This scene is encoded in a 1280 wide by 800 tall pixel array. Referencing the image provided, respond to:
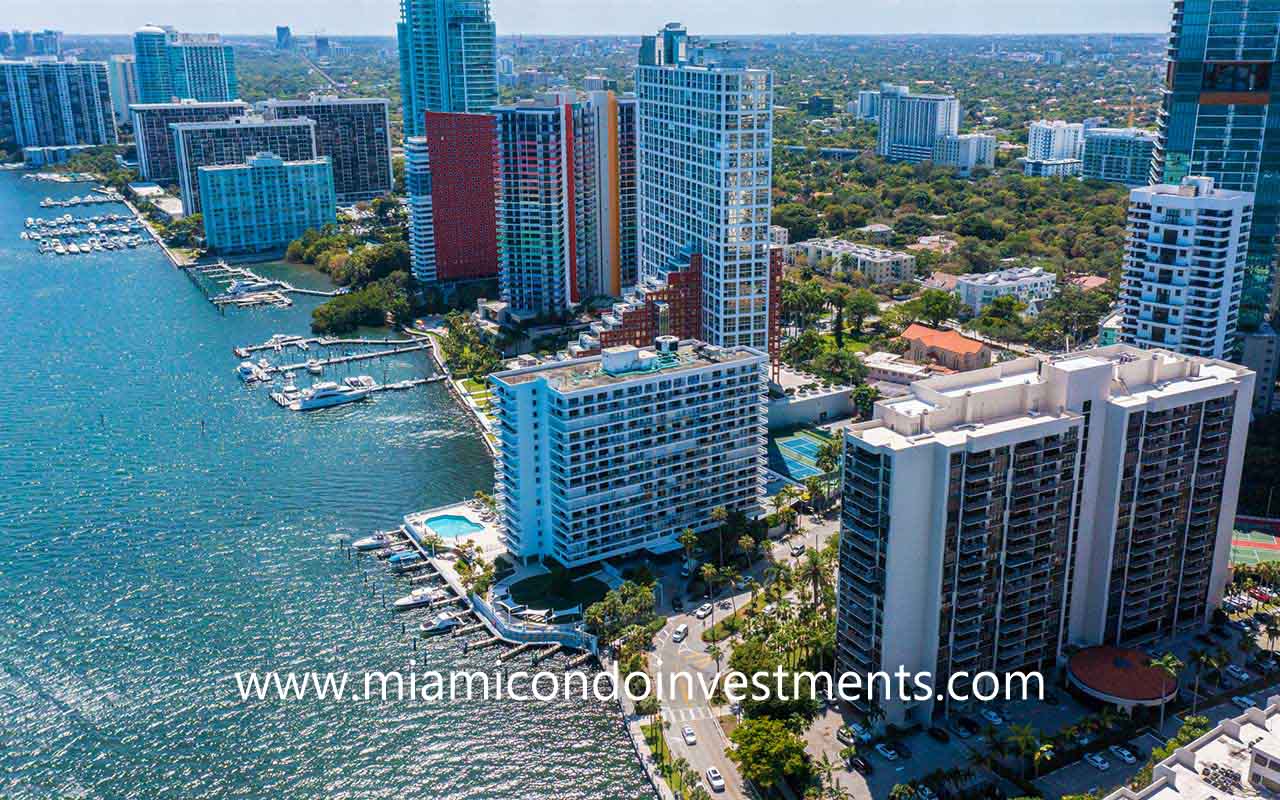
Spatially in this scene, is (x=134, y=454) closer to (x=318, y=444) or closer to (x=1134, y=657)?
(x=318, y=444)

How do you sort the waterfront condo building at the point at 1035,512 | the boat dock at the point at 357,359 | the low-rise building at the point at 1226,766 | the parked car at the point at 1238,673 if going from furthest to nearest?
the boat dock at the point at 357,359 < the parked car at the point at 1238,673 < the waterfront condo building at the point at 1035,512 < the low-rise building at the point at 1226,766

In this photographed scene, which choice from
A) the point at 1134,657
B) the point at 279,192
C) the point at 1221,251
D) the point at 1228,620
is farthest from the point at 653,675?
the point at 279,192

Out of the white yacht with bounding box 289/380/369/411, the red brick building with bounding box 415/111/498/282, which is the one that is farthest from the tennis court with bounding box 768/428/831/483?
the red brick building with bounding box 415/111/498/282

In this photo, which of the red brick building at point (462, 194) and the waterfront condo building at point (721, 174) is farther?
the red brick building at point (462, 194)

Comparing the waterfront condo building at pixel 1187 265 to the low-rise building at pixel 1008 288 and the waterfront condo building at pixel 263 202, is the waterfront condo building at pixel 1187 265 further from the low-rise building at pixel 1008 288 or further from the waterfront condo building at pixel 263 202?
the waterfront condo building at pixel 263 202

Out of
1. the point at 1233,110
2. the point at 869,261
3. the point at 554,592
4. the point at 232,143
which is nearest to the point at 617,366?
the point at 554,592

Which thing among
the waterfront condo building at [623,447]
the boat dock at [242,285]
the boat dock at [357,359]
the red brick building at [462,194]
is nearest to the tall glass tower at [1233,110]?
the waterfront condo building at [623,447]
